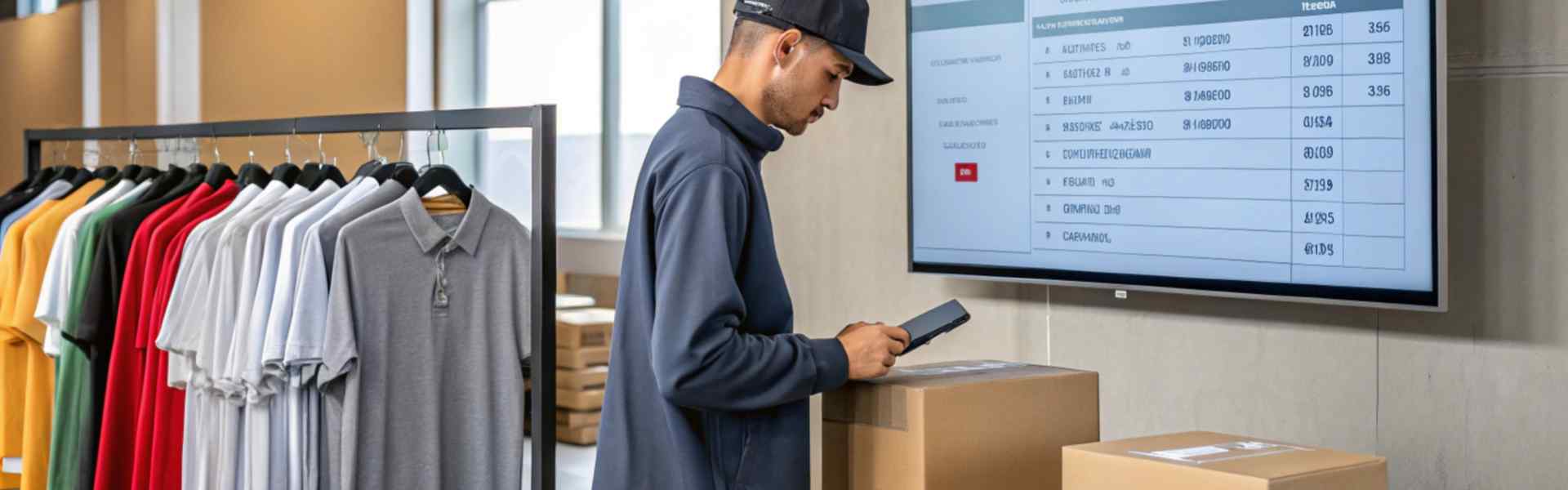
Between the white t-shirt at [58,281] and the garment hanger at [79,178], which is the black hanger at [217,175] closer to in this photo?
the white t-shirt at [58,281]

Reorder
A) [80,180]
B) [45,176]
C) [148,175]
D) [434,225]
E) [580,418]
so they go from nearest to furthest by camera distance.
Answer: [434,225], [148,175], [80,180], [45,176], [580,418]

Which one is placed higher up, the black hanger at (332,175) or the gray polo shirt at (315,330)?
the black hanger at (332,175)

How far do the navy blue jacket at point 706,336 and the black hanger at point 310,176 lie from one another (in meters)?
1.50

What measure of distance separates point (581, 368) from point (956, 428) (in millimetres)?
2829

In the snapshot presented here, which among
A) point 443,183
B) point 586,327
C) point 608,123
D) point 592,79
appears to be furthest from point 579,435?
point 443,183

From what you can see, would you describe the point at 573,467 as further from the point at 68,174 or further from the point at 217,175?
the point at 68,174

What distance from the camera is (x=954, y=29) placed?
257cm

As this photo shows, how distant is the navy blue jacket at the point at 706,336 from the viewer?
1.58m

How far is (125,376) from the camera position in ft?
10.1

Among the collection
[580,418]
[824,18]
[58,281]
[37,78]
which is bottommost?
[580,418]

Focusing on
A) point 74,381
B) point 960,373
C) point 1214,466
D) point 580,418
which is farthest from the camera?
point 580,418

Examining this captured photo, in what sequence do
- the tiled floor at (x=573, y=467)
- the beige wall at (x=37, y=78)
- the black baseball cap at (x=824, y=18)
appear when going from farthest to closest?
the beige wall at (x=37, y=78), the tiled floor at (x=573, y=467), the black baseball cap at (x=824, y=18)

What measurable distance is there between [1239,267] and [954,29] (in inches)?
28.0

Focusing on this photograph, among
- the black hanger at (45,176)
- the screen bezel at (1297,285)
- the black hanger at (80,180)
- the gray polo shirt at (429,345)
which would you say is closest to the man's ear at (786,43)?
the screen bezel at (1297,285)
